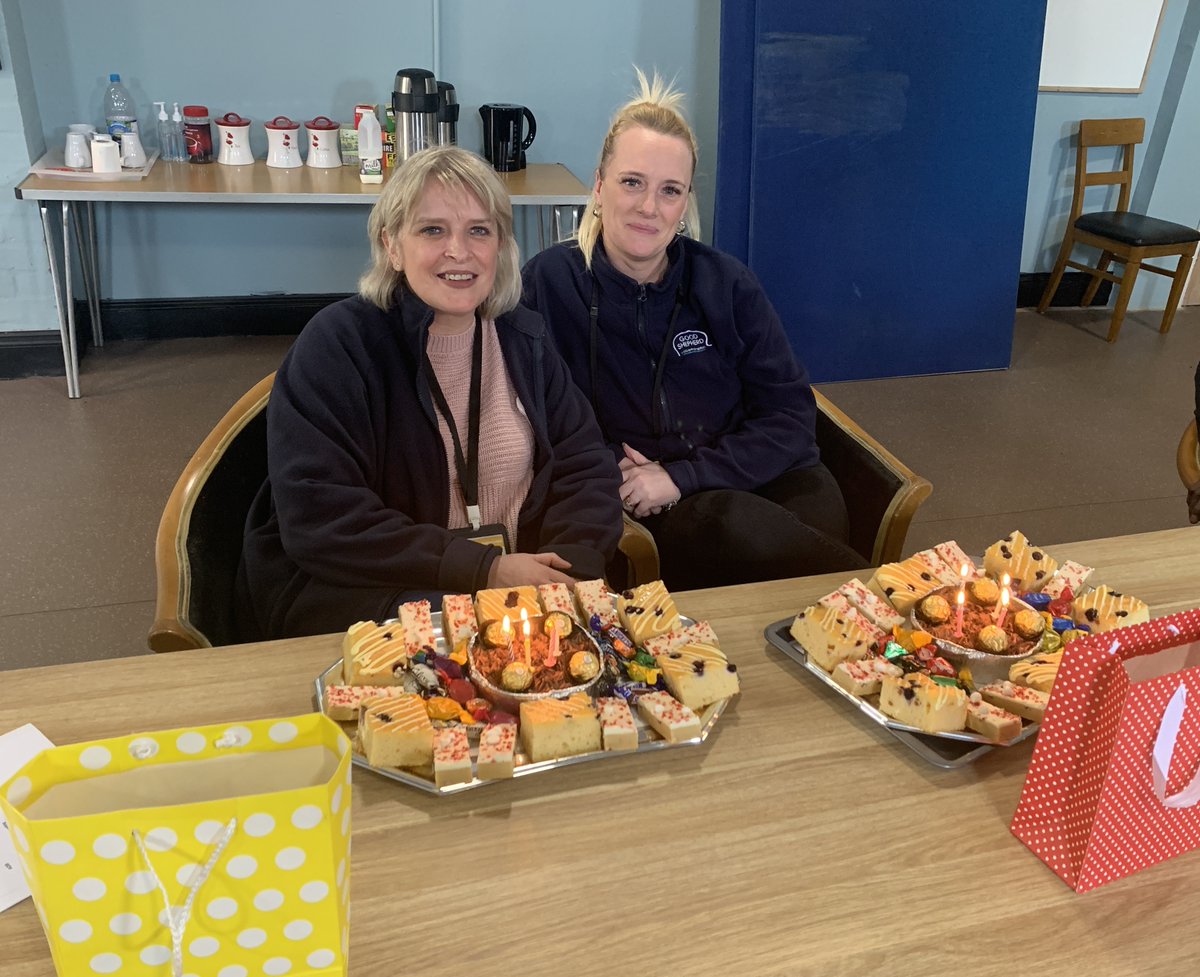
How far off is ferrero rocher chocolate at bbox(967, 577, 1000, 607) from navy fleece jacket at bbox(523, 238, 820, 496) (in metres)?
0.86

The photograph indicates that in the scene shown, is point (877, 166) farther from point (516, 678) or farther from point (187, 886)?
point (187, 886)

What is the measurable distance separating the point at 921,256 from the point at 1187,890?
140 inches

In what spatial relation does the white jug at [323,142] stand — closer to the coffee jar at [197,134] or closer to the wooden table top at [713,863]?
the coffee jar at [197,134]

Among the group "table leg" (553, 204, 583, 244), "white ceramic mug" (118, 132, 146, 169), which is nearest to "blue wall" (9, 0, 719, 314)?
"white ceramic mug" (118, 132, 146, 169)

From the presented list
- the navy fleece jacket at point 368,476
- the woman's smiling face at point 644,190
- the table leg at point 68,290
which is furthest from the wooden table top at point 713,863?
the table leg at point 68,290

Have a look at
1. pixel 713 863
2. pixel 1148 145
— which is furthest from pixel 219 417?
pixel 1148 145

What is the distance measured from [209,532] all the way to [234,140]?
110 inches

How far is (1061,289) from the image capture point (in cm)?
524

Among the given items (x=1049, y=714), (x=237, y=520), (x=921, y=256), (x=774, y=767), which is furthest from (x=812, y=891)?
(x=921, y=256)

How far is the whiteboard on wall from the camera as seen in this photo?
4555 millimetres

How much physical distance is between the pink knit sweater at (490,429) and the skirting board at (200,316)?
2.78 m

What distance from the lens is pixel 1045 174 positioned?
4.93 metres

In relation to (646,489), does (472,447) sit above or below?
above

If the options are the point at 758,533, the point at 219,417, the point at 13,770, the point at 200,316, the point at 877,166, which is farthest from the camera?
the point at 200,316
